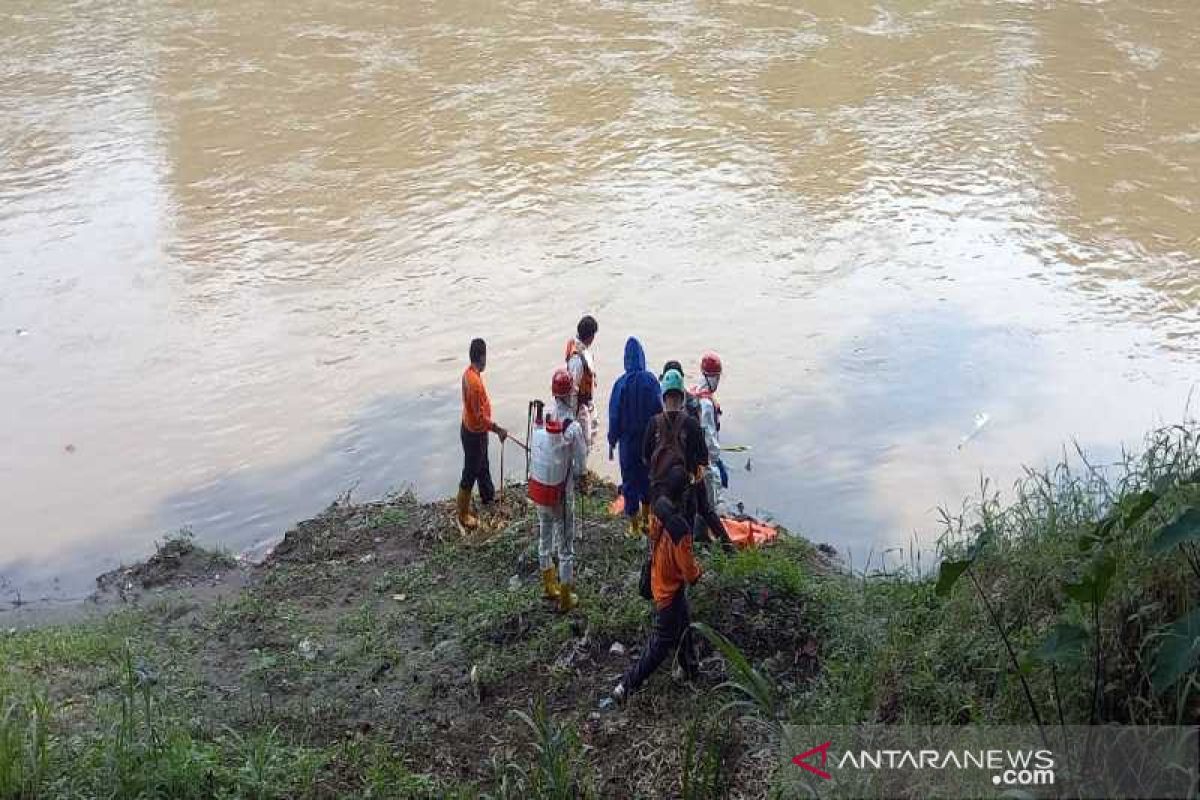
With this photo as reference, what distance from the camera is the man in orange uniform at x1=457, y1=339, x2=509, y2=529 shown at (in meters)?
8.02

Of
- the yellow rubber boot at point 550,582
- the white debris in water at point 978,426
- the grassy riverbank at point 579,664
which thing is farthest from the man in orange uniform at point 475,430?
the white debris in water at point 978,426

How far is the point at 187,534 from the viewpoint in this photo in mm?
9242

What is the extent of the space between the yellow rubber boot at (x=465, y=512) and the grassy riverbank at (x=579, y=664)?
29 centimetres

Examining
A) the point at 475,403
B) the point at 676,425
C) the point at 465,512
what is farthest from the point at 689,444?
the point at 465,512

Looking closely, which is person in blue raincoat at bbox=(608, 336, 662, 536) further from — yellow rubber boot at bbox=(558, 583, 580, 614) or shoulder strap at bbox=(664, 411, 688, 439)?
shoulder strap at bbox=(664, 411, 688, 439)

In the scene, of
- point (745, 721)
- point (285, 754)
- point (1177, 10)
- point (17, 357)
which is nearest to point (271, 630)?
point (285, 754)

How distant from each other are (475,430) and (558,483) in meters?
1.60

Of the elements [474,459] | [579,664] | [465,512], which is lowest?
[465,512]

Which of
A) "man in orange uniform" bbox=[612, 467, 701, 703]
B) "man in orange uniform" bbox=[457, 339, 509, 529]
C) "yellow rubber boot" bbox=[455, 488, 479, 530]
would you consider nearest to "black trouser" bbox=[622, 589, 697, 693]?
"man in orange uniform" bbox=[612, 467, 701, 703]

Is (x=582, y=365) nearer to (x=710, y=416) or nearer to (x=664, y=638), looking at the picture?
(x=710, y=416)

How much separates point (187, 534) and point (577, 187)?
7963mm

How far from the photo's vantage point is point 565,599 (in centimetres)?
670

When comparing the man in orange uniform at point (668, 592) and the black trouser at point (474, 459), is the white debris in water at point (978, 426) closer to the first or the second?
the black trouser at point (474, 459)

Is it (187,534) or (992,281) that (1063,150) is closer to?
(992,281)
